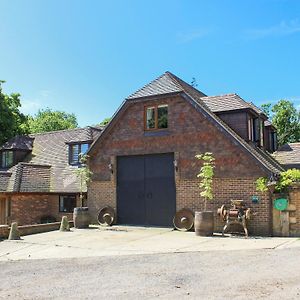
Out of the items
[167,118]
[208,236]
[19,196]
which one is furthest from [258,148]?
[19,196]

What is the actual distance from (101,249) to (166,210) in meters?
6.35

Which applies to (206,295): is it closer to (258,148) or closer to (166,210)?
(166,210)

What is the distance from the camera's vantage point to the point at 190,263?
11.3 metres

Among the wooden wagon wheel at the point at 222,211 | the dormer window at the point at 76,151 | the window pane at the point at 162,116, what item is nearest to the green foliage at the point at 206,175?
the wooden wagon wheel at the point at 222,211

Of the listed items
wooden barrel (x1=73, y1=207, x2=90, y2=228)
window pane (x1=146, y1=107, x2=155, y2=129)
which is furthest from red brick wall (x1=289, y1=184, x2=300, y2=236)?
wooden barrel (x1=73, y1=207, x2=90, y2=228)

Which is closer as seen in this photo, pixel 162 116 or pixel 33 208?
pixel 162 116

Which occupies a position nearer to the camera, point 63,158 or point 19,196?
point 19,196

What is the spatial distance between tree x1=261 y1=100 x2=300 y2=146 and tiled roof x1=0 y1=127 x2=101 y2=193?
24.8 metres

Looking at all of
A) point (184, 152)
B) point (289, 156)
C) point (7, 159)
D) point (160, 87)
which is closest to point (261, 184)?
point (184, 152)

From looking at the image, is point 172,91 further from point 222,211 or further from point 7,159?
point 7,159

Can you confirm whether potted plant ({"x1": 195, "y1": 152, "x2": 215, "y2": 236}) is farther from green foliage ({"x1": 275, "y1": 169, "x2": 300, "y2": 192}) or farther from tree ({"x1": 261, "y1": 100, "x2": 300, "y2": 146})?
tree ({"x1": 261, "y1": 100, "x2": 300, "y2": 146})

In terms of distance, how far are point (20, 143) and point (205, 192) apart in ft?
56.3

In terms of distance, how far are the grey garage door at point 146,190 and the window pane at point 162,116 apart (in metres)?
1.50

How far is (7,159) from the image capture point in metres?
→ 29.0
